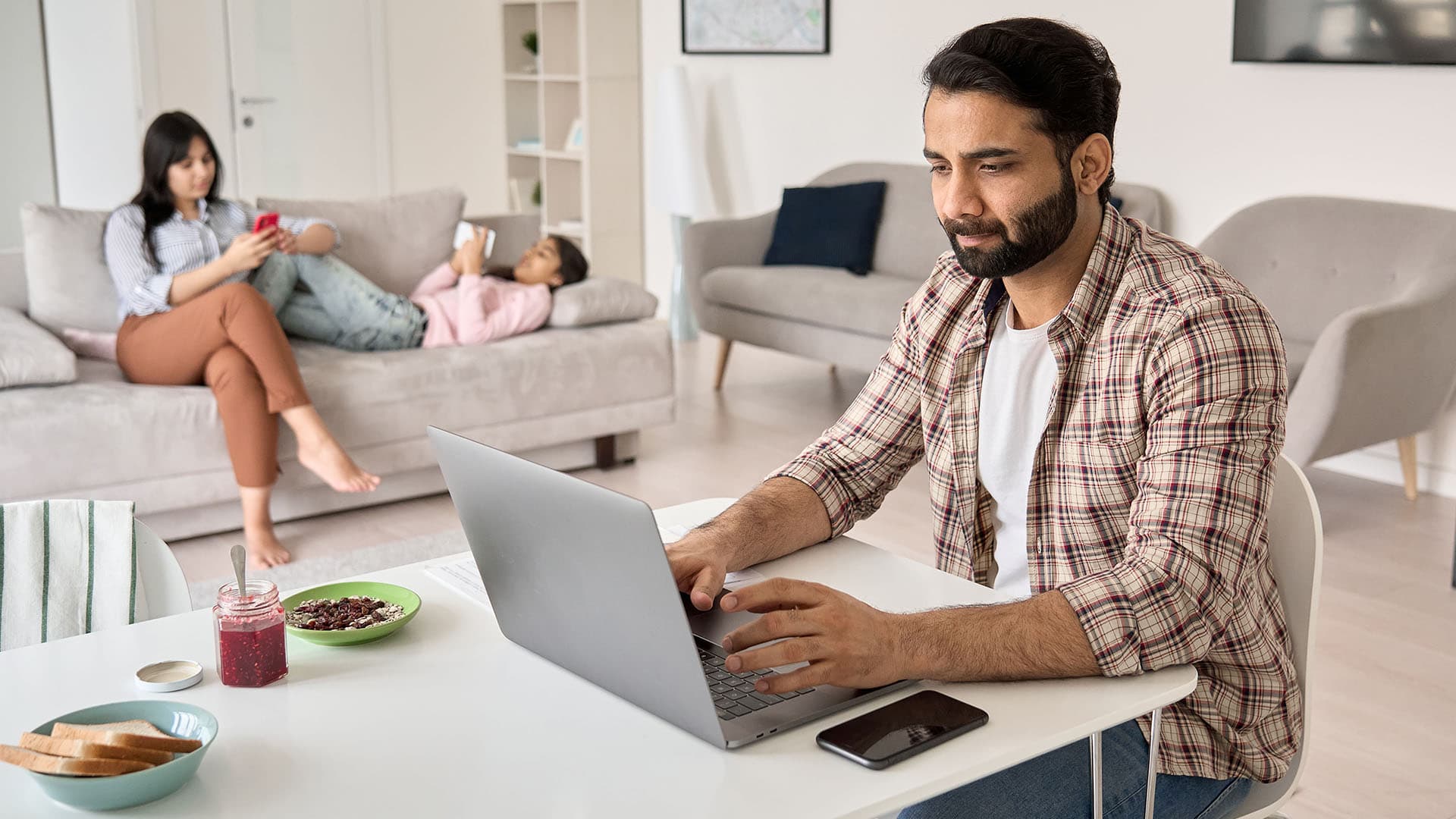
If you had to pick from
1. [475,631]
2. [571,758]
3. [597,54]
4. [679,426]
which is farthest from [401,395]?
[597,54]

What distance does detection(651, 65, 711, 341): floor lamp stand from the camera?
19.6 feet

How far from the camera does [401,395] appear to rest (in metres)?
3.67

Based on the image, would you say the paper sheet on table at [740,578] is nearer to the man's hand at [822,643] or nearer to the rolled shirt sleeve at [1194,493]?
the man's hand at [822,643]

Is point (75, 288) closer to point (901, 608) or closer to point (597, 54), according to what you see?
point (901, 608)

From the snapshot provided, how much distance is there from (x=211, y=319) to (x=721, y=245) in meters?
2.31

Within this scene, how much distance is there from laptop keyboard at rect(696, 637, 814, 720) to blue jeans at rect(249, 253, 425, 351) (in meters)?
2.83

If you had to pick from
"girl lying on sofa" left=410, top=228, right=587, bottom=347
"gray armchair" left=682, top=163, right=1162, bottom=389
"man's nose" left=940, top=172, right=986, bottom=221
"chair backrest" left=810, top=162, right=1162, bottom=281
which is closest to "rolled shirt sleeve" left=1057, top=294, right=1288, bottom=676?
"man's nose" left=940, top=172, right=986, bottom=221

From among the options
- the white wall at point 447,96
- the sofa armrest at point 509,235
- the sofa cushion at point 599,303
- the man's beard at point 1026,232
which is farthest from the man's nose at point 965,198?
the white wall at point 447,96

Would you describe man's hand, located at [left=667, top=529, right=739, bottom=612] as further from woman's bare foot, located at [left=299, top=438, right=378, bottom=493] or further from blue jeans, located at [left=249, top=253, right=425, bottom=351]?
blue jeans, located at [left=249, top=253, right=425, bottom=351]

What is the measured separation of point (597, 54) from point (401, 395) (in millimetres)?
3417

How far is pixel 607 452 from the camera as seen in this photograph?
13.7 feet

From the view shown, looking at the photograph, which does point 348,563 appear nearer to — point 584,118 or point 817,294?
point 817,294

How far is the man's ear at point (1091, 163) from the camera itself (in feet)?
4.86

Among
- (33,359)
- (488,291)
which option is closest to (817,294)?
(488,291)
